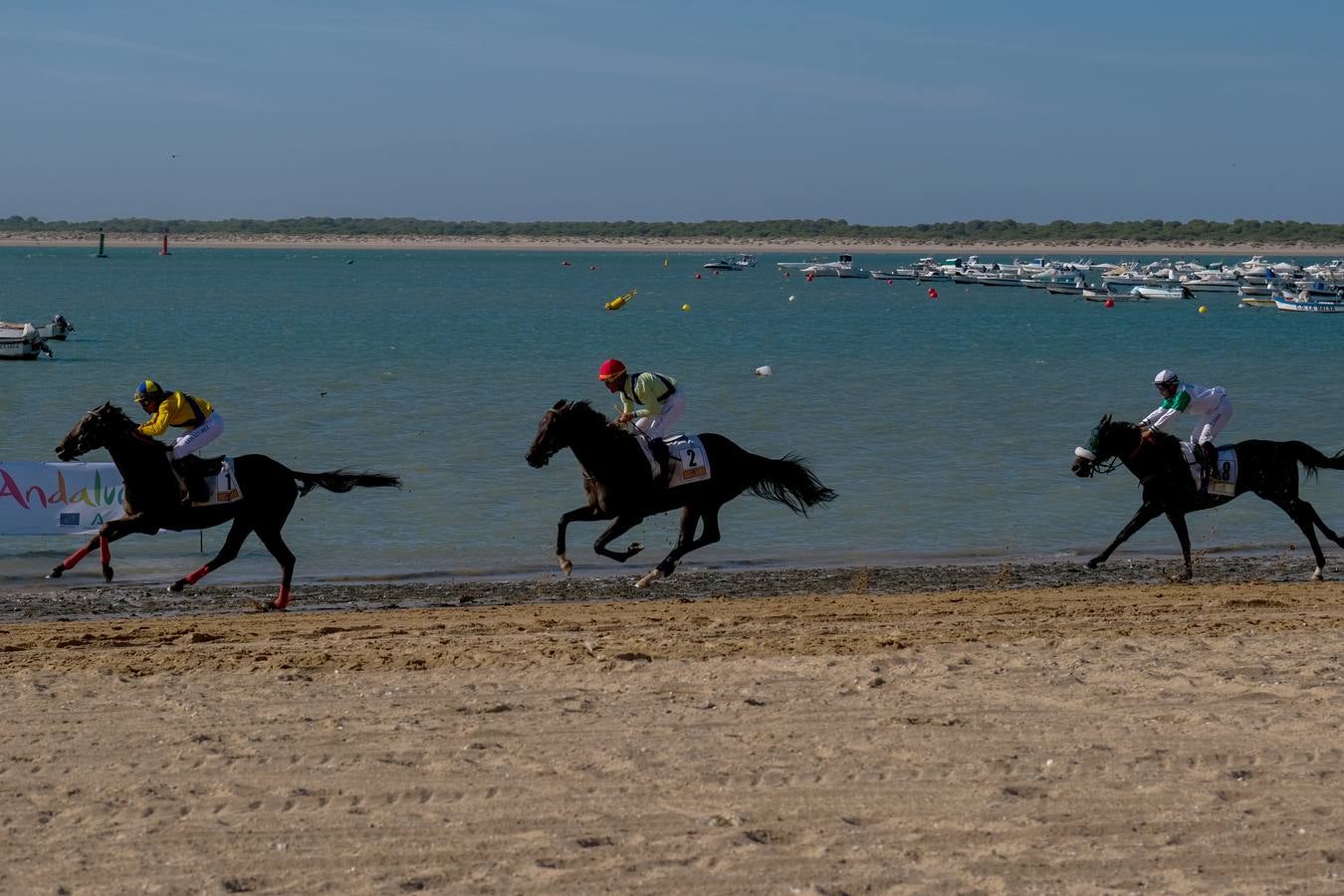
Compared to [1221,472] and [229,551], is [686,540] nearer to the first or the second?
[229,551]

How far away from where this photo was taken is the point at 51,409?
31.6 metres

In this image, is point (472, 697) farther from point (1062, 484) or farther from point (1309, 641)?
point (1062, 484)

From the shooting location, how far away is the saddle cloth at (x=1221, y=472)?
14969 mm

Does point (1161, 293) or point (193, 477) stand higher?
point (1161, 293)

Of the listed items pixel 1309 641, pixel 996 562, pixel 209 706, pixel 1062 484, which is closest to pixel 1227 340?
pixel 1062 484

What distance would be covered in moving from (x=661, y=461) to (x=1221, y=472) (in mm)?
5043

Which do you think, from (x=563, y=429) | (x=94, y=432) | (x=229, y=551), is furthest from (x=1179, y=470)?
(x=94, y=432)

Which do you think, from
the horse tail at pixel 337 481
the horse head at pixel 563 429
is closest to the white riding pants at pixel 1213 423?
the horse head at pixel 563 429

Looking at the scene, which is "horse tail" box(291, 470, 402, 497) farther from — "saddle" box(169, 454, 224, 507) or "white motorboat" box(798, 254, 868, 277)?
"white motorboat" box(798, 254, 868, 277)

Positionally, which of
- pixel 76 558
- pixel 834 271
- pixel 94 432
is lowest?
pixel 76 558

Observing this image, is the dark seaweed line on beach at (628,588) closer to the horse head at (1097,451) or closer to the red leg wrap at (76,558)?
the red leg wrap at (76,558)

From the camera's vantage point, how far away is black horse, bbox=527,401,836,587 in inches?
548

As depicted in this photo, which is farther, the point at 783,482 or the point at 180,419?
the point at 783,482

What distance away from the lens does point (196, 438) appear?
13.6 metres
